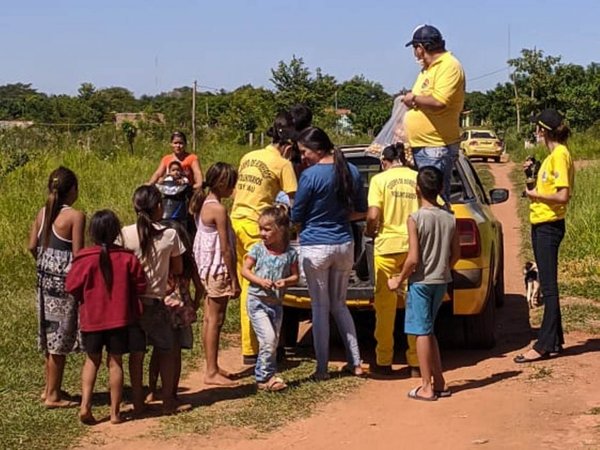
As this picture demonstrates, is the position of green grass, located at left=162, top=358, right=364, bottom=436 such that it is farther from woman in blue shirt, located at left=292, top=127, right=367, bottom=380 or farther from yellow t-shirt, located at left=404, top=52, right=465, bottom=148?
yellow t-shirt, located at left=404, top=52, right=465, bottom=148

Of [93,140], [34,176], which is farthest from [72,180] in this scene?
[93,140]

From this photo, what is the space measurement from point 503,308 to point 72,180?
17.2ft

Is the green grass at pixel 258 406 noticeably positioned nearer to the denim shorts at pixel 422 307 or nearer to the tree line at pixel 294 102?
the denim shorts at pixel 422 307

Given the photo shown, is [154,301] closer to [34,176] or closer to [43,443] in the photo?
[43,443]

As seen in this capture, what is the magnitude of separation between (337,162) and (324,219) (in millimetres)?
400

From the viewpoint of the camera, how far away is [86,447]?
557cm

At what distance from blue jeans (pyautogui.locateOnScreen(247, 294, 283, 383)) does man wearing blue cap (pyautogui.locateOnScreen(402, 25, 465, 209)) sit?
4.80 ft

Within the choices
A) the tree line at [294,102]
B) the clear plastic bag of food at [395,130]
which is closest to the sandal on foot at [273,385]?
the clear plastic bag of food at [395,130]

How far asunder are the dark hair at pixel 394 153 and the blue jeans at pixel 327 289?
0.74 m

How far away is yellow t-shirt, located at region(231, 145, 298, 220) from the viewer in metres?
7.02

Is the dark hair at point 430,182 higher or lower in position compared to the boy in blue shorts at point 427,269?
higher

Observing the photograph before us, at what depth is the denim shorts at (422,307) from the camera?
21.2ft

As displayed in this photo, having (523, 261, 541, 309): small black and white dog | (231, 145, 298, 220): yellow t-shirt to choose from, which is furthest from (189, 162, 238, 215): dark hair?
(523, 261, 541, 309): small black and white dog

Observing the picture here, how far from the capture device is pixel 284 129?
704 cm
